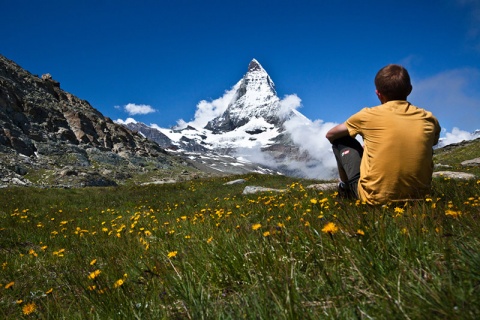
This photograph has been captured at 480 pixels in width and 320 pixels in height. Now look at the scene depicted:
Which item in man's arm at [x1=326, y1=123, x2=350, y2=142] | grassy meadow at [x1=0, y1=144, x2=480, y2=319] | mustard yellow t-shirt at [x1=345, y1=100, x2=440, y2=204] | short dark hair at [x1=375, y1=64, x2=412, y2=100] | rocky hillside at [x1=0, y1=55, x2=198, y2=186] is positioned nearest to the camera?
grassy meadow at [x1=0, y1=144, x2=480, y2=319]

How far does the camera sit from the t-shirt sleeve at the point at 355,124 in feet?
15.8

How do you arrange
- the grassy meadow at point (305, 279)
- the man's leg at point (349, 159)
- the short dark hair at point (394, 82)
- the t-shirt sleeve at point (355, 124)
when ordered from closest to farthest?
the grassy meadow at point (305, 279) → the short dark hair at point (394, 82) → the t-shirt sleeve at point (355, 124) → the man's leg at point (349, 159)

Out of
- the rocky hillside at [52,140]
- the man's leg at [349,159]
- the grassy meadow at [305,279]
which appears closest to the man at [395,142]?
the man's leg at [349,159]

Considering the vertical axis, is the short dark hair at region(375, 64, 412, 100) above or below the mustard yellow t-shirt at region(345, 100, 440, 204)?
above

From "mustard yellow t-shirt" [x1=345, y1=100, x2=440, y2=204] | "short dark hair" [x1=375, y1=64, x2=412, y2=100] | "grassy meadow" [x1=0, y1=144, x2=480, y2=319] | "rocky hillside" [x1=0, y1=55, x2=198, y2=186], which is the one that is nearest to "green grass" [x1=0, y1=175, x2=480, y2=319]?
"grassy meadow" [x1=0, y1=144, x2=480, y2=319]

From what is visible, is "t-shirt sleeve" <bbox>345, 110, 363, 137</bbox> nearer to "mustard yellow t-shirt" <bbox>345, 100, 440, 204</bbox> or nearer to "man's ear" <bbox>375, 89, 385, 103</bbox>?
"mustard yellow t-shirt" <bbox>345, 100, 440, 204</bbox>

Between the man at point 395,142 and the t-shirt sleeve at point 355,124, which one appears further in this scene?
the t-shirt sleeve at point 355,124

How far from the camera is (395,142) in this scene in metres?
Result: 4.39

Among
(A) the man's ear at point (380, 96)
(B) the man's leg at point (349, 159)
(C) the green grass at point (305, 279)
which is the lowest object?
(C) the green grass at point (305, 279)

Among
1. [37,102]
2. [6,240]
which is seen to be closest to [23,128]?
[37,102]

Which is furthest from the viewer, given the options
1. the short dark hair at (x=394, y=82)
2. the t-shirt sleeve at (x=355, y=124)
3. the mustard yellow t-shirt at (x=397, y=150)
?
the t-shirt sleeve at (x=355, y=124)

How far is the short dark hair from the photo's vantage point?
4611mm

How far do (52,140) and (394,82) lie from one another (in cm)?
8725

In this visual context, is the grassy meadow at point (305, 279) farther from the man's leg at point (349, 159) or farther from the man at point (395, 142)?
the man's leg at point (349, 159)
